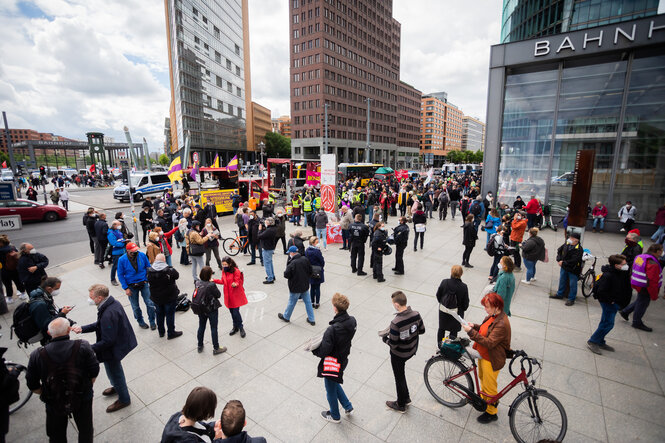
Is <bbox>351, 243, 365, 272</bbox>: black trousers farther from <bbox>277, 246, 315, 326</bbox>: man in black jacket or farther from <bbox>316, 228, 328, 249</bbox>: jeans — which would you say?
<bbox>277, 246, 315, 326</bbox>: man in black jacket

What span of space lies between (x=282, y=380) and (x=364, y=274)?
17.3ft

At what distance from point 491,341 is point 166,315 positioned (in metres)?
5.83

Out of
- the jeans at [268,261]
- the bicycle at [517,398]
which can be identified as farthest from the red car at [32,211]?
the bicycle at [517,398]

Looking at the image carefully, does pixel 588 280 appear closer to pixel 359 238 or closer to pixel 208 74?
pixel 359 238

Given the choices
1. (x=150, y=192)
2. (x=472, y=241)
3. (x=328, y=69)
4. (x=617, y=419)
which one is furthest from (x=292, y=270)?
(x=328, y=69)

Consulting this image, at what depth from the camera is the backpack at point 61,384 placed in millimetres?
3365

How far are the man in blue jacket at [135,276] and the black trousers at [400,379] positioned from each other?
5.32 meters

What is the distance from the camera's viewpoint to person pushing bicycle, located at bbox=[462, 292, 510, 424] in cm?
377

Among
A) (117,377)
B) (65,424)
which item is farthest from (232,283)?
(65,424)

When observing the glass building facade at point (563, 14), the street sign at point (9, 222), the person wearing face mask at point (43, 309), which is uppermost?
the glass building facade at point (563, 14)

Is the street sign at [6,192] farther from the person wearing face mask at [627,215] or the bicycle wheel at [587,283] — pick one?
the person wearing face mask at [627,215]

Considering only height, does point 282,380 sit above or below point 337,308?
below

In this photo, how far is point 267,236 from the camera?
9.06 m

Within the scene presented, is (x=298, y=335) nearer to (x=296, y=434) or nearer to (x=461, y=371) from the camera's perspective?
(x=296, y=434)
